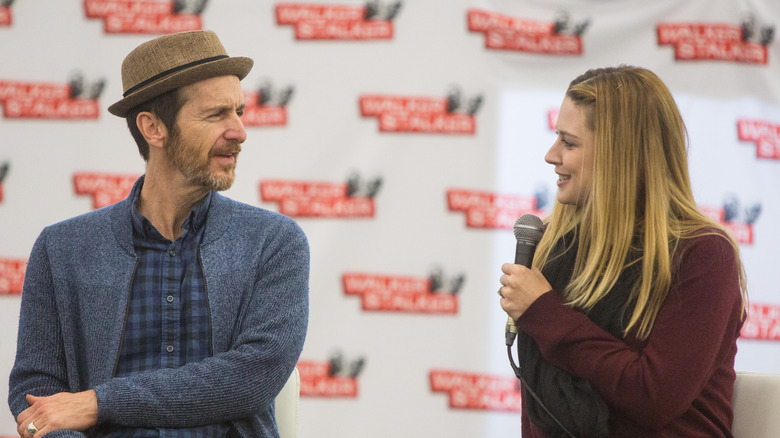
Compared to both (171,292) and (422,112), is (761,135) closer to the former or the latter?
(422,112)

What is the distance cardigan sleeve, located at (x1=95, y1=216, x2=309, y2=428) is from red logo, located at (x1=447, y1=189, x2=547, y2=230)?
1518 mm

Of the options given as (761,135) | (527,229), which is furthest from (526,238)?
(761,135)

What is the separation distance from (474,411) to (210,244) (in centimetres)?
182

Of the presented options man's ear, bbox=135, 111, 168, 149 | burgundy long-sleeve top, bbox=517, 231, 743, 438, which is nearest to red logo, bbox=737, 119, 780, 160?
burgundy long-sleeve top, bbox=517, 231, 743, 438

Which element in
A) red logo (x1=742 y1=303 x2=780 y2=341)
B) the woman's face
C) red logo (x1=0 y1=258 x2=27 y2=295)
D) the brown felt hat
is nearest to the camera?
the woman's face

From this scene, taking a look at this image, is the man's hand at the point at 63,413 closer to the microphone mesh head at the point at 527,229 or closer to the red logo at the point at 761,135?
the microphone mesh head at the point at 527,229

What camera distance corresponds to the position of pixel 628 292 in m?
1.85

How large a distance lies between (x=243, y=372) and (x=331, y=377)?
1.58 metres

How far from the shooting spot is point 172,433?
185 centimetres

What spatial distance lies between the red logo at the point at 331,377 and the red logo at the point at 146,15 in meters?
1.64

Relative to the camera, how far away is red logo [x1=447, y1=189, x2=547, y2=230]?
11.4 feet

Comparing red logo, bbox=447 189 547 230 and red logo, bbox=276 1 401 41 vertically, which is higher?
red logo, bbox=276 1 401 41

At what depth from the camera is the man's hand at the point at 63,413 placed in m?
1.79

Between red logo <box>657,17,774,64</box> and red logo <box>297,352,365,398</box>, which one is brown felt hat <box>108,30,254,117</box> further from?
red logo <box>657,17,774,64</box>
